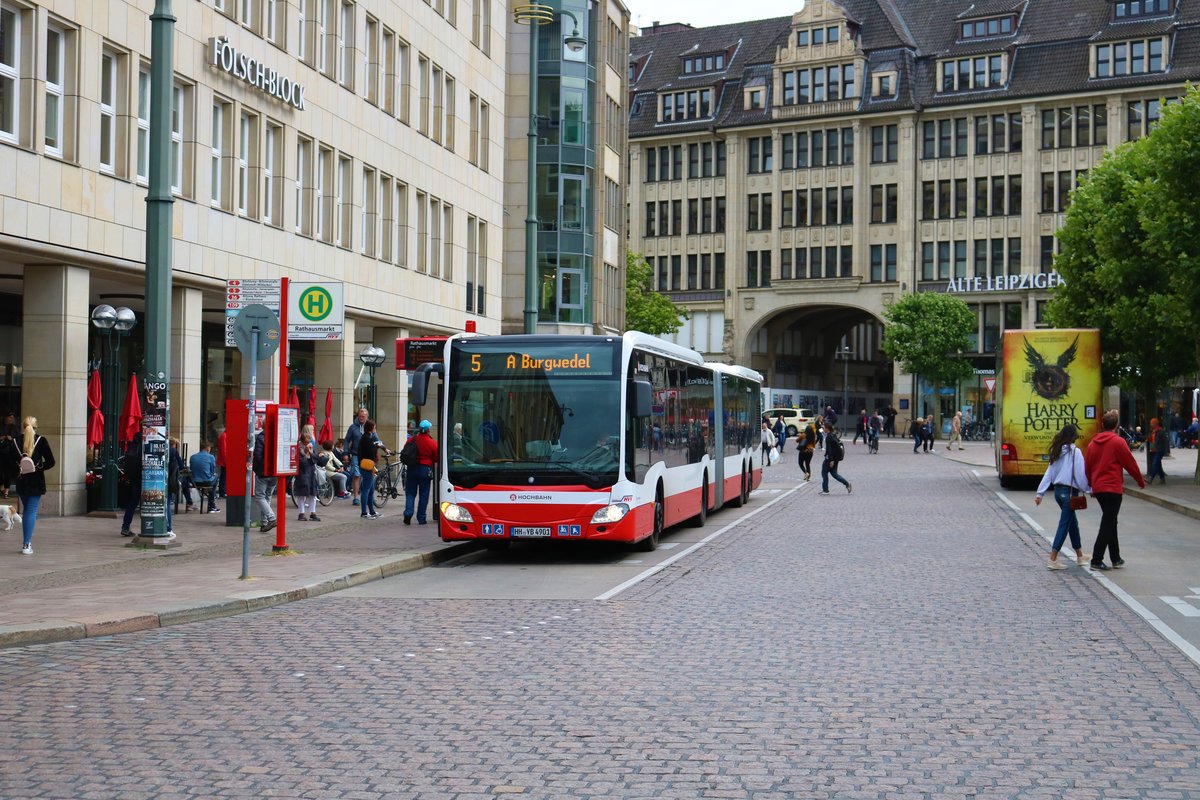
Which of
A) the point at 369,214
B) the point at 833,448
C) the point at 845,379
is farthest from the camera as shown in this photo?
the point at 845,379

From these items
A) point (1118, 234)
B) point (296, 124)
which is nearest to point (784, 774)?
point (296, 124)

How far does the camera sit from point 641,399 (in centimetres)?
1834

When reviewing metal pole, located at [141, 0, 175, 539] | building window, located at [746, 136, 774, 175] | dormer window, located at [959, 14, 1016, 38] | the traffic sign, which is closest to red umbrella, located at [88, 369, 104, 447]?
metal pole, located at [141, 0, 175, 539]

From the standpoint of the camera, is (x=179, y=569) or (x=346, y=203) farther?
(x=346, y=203)

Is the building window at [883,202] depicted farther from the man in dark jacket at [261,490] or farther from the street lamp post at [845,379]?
the man in dark jacket at [261,490]

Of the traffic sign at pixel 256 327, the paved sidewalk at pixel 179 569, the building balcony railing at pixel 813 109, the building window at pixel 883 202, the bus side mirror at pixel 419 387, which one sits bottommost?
the paved sidewalk at pixel 179 569

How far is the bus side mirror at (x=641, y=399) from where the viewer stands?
1831 centimetres

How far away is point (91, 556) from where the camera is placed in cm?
1752

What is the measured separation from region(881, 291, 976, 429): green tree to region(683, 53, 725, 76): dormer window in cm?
2212

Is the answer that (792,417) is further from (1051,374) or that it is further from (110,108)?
(110,108)

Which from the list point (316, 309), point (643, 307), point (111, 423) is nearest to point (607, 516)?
point (316, 309)

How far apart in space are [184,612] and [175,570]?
370cm

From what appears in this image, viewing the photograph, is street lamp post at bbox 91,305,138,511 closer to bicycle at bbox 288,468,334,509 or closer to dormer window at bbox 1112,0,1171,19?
bicycle at bbox 288,468,334,509

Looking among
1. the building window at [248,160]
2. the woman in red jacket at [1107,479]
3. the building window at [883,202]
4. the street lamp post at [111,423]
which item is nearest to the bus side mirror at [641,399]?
the woman in red jacket at [1107,479]
